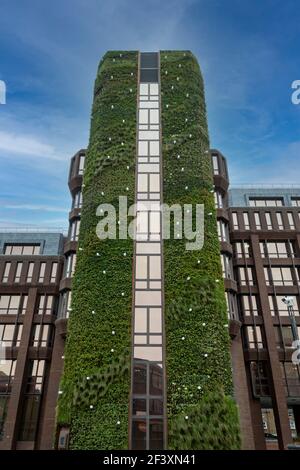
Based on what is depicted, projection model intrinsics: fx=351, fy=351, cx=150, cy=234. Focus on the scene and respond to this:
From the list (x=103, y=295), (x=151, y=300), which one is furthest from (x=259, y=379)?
(x=103, y=295)

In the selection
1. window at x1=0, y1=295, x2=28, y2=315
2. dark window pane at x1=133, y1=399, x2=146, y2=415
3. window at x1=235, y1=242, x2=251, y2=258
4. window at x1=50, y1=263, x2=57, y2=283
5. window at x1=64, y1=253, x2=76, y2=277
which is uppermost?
window at x1=235, y1=242, x2=251, y2=258

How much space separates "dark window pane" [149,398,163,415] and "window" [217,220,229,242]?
15.9 m

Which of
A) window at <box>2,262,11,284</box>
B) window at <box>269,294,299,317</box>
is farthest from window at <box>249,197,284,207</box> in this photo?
window at <box>2,262,11,284</box>

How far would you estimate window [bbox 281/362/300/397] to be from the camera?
29.8m

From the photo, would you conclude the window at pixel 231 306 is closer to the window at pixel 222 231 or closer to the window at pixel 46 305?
the window at pixel 222 231

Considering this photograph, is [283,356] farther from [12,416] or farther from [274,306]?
[12,416]

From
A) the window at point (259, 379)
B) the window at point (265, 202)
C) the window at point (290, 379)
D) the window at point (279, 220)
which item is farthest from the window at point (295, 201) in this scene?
the window at point (259, 379)

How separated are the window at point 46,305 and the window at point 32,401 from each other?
4650 mm

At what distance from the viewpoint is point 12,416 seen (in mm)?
30250

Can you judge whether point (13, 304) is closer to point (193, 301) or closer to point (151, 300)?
point (151, 300)

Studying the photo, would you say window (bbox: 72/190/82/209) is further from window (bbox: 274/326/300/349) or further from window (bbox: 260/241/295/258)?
window (bbox: 274/326/300/349)

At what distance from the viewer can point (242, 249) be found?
3556cm

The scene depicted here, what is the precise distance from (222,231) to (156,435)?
18472 millimetres

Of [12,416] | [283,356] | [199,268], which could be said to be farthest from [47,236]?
[283,356]
